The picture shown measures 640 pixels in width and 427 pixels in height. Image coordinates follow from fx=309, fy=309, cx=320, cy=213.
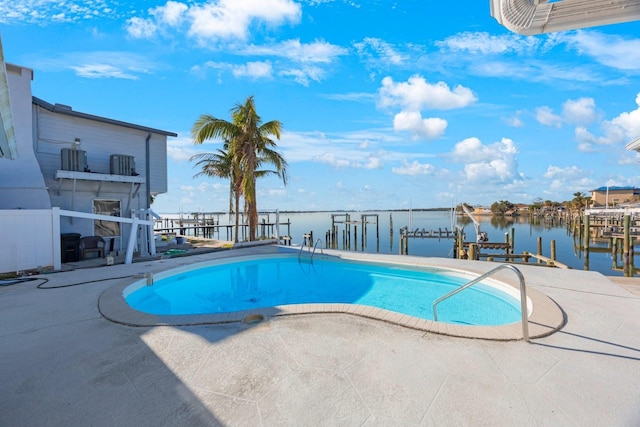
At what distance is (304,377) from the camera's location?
2803 millimetres

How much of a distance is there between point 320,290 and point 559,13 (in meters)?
6.83

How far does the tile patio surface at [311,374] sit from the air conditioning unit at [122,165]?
7561 millimetres

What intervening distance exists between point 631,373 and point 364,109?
52.8 ft

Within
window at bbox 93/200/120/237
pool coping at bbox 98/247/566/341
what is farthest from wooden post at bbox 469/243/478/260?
window at bbox 93/200/120/237

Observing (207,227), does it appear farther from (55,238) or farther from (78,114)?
(55,238)

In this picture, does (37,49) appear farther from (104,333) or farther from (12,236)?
(104,333)

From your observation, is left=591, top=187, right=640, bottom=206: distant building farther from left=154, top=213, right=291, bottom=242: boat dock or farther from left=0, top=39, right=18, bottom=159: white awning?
left=0, top=39, right=18, bottom=159: white awning

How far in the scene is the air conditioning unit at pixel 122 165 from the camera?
10.9 meters

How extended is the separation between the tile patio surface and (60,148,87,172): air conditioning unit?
22.9ft

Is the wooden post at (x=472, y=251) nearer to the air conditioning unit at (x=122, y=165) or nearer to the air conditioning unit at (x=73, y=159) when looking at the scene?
the air conditioning unit at (x=122, y=165)

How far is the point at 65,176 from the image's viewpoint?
9.49m

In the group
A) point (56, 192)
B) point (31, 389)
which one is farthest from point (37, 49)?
point (31, 389)

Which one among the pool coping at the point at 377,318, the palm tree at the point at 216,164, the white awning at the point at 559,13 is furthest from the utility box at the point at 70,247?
the white awning at the point at 559,13

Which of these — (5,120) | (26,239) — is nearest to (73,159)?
(26,239)
